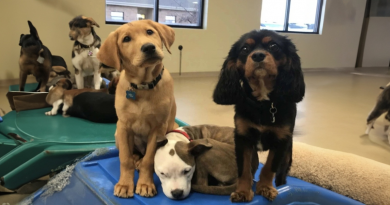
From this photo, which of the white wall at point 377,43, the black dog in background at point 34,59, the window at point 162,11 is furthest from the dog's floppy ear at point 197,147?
the white wall at point 377,43

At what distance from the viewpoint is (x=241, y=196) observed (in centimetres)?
122

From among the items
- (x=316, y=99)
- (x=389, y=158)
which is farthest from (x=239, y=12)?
(x=389, y=158)

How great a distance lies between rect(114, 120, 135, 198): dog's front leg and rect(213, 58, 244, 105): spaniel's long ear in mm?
496

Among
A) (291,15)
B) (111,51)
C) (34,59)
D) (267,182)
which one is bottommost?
(267,182)

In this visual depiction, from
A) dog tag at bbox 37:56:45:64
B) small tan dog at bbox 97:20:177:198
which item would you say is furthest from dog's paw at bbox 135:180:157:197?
dog tag at bbox 37:56:45:64

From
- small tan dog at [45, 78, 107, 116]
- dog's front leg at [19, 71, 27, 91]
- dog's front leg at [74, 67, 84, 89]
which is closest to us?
small tan dog at [45, 78, 107, 116]

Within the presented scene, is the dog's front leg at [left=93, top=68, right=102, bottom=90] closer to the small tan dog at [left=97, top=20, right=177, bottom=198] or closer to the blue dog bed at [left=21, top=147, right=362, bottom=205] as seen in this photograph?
the blue dog bed at [left=21, top=147, right=362, bottom=205]

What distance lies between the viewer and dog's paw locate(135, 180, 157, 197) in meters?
1.30

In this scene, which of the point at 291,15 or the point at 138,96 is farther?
the point at 291,15

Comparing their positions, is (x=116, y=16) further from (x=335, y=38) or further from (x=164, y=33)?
(x=335, y=38)

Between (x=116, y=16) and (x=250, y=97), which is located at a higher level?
(x=116, y=16)

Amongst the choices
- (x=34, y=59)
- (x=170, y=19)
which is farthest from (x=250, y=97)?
(x=170, y=19)

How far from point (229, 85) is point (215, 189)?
19.4 inches

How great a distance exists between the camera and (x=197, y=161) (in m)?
1.37
